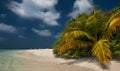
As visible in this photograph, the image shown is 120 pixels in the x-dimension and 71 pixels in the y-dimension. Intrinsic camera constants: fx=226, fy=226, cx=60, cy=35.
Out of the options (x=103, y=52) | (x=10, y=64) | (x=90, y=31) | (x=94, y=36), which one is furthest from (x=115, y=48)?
(x=10, y=64)

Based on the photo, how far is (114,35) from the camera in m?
17.5

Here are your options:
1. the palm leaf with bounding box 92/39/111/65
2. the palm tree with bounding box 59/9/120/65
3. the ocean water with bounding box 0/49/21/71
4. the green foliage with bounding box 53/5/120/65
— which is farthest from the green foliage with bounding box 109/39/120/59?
the ocean water with bounding box 0/49/21/71

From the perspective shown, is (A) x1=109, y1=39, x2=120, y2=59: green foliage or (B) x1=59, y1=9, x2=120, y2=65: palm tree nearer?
(A) x1=109, y1=39, x2=120, y2=59: green foliage

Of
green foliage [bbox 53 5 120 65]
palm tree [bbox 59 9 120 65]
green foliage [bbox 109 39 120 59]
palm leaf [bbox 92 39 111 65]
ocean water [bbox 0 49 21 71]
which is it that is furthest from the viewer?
palm tree [bbox 59 9 120 65]

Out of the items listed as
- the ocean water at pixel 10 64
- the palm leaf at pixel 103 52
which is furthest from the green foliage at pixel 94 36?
the ocean water at pixel 10 64

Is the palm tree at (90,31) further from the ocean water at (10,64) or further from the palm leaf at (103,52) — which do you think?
the ocean water at (10,64)

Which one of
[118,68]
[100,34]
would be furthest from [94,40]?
[118,68]

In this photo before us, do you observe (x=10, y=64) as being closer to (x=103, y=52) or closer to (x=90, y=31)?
(x=90, y=31)

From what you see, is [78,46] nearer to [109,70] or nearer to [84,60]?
[84,60]

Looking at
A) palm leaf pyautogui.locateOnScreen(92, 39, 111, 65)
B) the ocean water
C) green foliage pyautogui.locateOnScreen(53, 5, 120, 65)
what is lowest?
the ocean water

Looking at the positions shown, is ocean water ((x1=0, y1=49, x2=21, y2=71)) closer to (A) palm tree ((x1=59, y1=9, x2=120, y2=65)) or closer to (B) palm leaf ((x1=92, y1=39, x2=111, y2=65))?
(A) palm tree ((x1=59, y1=9, x2=120, y2=65))

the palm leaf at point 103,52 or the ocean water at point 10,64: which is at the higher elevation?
the palm leaf at point 103,52

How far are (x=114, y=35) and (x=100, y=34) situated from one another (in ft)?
3.59

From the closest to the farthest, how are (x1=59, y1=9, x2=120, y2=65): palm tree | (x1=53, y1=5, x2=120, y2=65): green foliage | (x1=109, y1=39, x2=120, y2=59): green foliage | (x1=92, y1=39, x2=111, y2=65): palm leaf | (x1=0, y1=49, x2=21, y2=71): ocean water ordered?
(x1=92, y1=39, x2=111, y2=65): palm leaf → (x1=0, y1=49, x2=21, y2=71): ocean water → (x1=53, y1=5, x2=120, y2=65): green foliage → (x1=109, y1=39, x2=120, y2=59): green foliage → (x1=59, y1=9, x2=120, y2=65): palm tree
